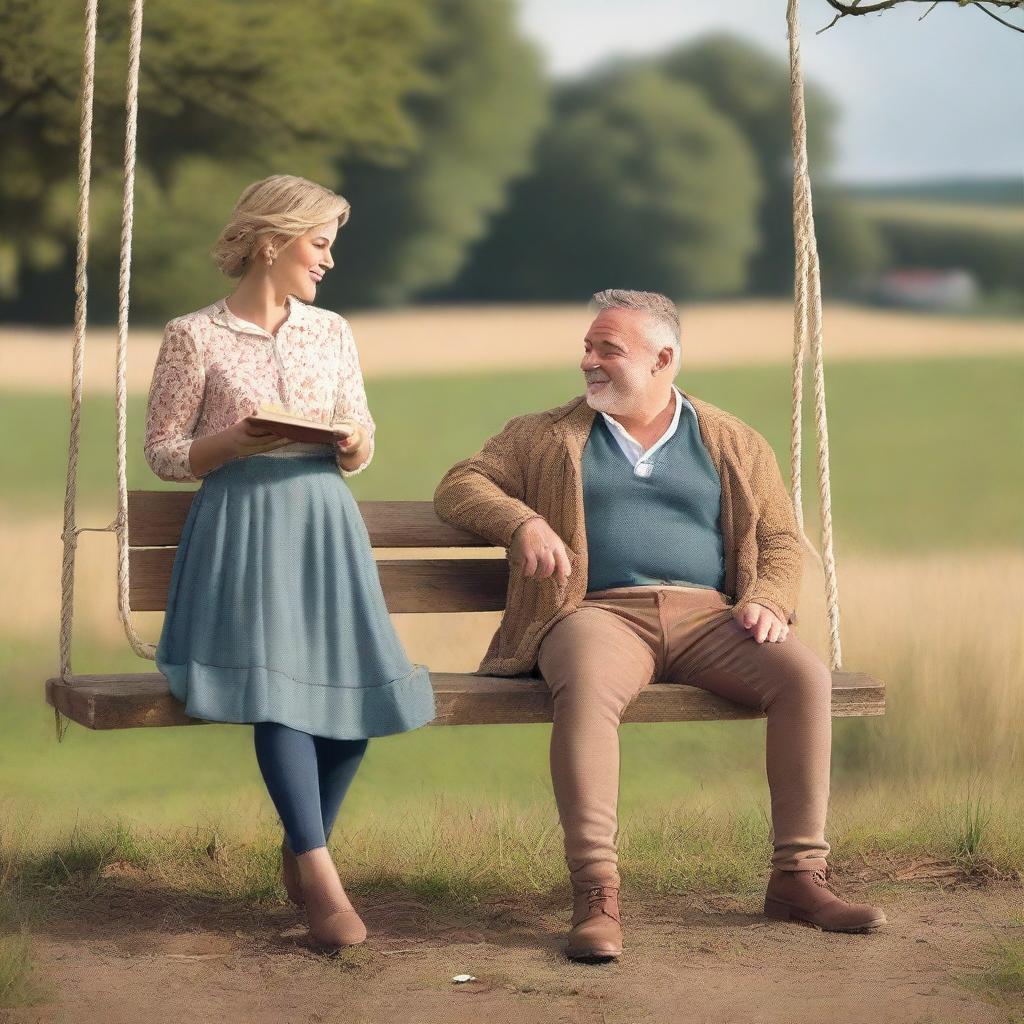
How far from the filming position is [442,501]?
13.5 ft

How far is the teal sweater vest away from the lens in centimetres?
402

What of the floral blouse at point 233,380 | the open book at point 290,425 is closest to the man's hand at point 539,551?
the floral blouse at point 233,380

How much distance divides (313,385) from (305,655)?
57cm

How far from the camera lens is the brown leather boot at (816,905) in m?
3.91

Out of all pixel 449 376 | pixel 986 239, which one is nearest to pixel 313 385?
pixel 449 376

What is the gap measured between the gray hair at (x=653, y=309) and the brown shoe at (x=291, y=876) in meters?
1.40

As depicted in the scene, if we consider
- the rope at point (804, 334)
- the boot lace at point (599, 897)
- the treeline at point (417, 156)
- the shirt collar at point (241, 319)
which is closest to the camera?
the boot lace at point (599, 897)

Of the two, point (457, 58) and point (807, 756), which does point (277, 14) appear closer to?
point (457, 58)

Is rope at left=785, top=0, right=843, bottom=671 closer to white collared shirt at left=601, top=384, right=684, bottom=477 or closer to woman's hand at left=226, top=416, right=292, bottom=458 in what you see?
white collared shirt at left=601, top=384, right=684, bottom=477

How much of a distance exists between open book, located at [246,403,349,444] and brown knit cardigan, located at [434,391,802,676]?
55 cm

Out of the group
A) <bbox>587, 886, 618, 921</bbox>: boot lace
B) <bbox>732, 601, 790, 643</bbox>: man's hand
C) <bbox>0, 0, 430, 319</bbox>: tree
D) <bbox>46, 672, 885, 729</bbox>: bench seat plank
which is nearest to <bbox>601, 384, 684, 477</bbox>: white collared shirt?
<bbox>732, 601, 790, 643</bbox>: man's hand

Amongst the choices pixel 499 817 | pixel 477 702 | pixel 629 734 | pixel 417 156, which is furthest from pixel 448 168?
pixel 477 702

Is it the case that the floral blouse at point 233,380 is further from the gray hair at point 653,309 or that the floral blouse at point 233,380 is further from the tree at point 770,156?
the tree at point 770,156

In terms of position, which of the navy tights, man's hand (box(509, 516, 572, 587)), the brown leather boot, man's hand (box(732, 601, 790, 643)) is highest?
man's hand (box(509, 516, 572, 587))
